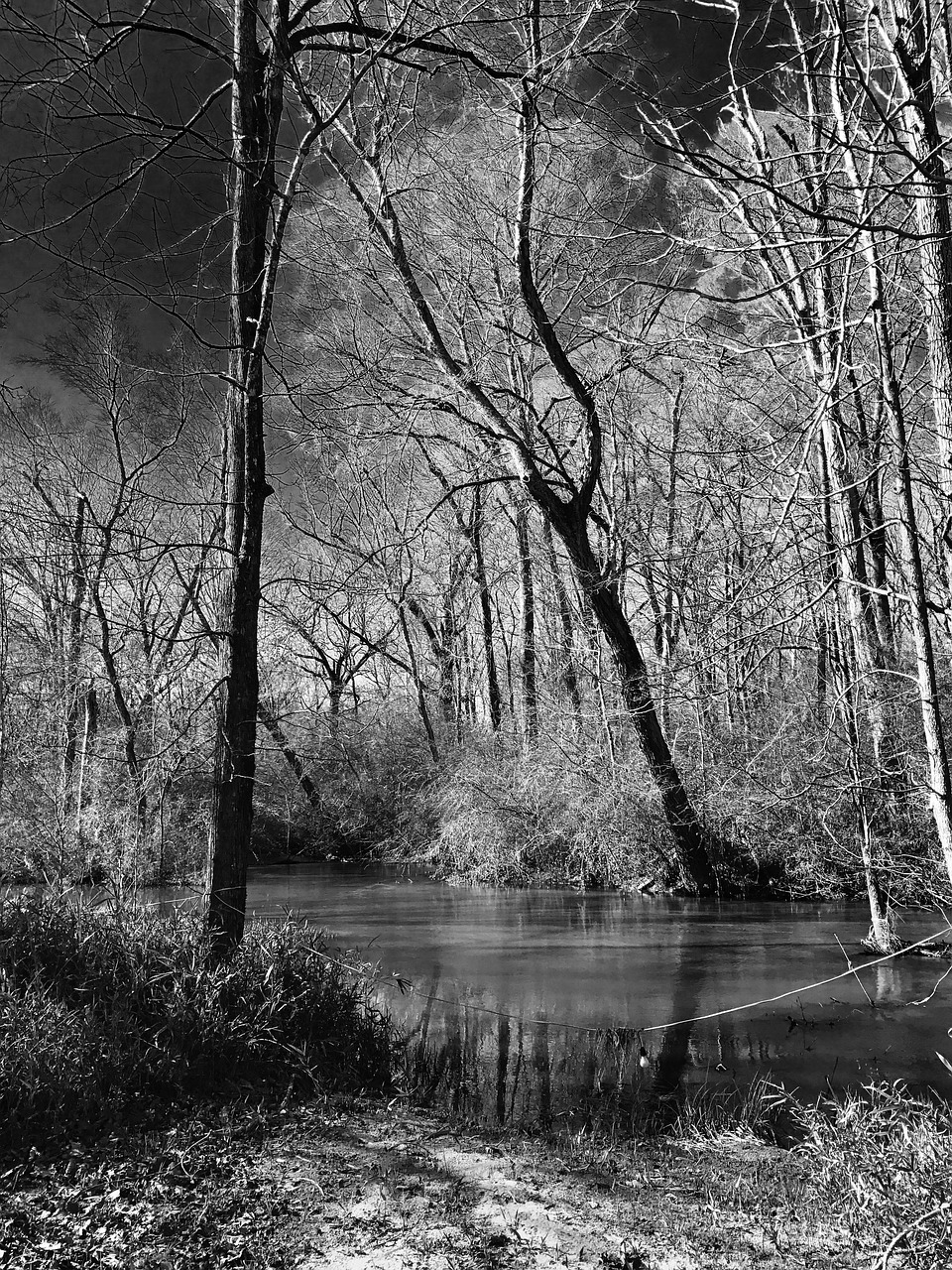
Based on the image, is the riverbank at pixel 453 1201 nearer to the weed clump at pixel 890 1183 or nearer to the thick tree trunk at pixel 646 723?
the weed clump at pixel 890 1183

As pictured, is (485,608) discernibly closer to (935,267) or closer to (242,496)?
(242,496)

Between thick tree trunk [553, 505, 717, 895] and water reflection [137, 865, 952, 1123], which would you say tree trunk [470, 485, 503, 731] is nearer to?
thick tree trunk [553, 505, 717, 895]

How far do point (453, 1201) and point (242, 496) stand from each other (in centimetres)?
447

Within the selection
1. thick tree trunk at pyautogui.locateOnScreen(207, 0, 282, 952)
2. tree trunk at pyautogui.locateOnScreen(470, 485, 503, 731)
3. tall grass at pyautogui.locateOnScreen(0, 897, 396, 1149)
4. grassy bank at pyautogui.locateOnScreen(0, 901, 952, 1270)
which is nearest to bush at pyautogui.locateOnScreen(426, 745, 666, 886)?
tree trunk at pyautogui.locateOnScreen(470, 485, 503, 731)

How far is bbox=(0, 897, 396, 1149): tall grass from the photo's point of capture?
411cm

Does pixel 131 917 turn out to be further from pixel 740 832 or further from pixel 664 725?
pixel 664 725

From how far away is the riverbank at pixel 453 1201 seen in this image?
307 cm

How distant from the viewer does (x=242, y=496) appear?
19.8 ft

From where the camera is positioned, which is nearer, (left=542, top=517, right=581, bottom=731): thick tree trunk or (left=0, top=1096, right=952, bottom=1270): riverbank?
(left=0, top=1096, right=952, bottom=1270): riverbank

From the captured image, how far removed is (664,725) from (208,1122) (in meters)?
13.1

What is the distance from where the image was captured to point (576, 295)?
38.5 feet

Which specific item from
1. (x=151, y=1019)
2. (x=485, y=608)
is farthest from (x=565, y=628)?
(x=151, y=1019)

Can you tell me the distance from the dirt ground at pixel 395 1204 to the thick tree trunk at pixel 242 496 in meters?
1.84

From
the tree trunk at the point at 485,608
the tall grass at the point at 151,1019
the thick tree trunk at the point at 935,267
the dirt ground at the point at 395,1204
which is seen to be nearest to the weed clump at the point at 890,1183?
the dirt ground at the point at 395,1204
